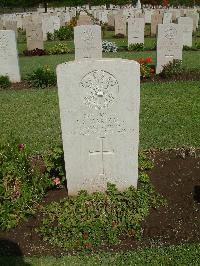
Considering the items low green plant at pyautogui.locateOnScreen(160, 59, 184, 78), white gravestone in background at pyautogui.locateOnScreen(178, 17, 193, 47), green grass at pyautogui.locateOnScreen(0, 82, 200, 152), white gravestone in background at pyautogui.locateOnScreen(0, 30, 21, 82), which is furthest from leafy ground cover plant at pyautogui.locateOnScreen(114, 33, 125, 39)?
green grass at pyautogui.locateOnScreen(0, 82, 200, 152)

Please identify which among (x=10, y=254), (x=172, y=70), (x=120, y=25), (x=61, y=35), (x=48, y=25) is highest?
(x=48, y=25)

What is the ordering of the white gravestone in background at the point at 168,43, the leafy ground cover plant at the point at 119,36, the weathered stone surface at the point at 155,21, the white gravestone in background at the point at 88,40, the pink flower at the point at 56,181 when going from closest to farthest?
the pink flower at the point at 56,181
the white gravestone in background at the point at 168,43
the white gravestone in background at the point at 88,40
the leafy ground cover plant at the point at 119,36
the weathered stone surface at the point at 155,21

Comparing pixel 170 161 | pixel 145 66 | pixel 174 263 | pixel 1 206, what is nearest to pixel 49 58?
pixel 145 66

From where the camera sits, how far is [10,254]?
14.2 feet

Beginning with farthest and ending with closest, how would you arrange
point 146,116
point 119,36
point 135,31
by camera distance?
point 119,36, point 135,31, point 146,116

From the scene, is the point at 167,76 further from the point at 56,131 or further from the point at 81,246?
the point at 81,246

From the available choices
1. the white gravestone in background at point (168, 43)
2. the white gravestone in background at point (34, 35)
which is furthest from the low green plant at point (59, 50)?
the white gravestone in background at point (168, 43)

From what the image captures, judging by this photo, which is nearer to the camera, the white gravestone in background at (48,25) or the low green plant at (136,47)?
the low green plant at (136,47)

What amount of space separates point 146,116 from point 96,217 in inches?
177

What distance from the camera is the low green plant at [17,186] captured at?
4.72m

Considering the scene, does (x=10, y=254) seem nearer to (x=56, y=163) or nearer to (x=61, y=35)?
(x=56, y=163)

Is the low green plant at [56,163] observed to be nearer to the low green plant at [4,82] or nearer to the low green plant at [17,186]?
the low green plant at [17,186]

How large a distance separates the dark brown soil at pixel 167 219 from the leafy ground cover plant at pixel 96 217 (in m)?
0.11

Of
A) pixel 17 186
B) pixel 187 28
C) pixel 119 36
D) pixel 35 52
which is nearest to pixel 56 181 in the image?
pixel 17 186
